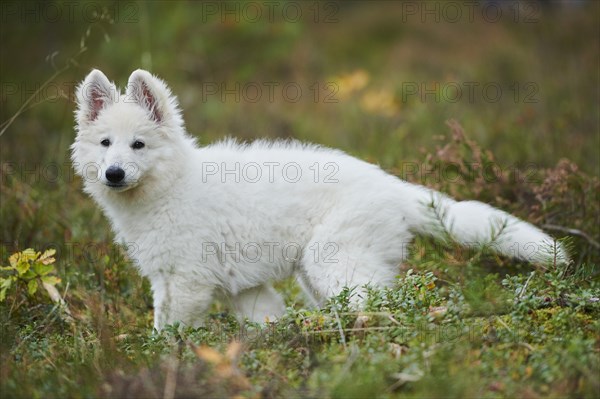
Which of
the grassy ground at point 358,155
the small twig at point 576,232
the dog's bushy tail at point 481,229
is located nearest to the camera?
the grassy ground at point 358,155

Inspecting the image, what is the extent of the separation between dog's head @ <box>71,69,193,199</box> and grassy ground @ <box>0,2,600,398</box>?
2.02ft

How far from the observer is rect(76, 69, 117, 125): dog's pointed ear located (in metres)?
4.61

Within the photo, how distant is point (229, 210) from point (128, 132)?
803 millimetres

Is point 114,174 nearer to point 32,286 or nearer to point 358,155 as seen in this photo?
point 32,286

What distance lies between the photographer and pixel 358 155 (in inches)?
282

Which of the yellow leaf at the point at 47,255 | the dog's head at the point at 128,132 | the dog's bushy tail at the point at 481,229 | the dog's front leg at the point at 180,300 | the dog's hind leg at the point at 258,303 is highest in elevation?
the dog's head at the point at 128,132

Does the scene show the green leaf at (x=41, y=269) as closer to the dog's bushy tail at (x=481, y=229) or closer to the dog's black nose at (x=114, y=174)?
the dog's black nose at (x=114, y=174)

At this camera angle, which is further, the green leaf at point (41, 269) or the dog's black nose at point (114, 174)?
the dog's black nose at point (114, 174)

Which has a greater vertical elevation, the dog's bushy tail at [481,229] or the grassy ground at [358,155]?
the dog's bushy tail at [481,229]

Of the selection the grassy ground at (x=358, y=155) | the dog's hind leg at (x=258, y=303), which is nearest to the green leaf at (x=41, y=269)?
the grassy ground at (x=358, y=155)

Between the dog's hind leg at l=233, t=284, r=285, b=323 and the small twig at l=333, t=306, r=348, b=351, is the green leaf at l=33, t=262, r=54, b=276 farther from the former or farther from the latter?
the small twig at l=333, t=306, r=348, b=351

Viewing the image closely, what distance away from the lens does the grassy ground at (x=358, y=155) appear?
321cm

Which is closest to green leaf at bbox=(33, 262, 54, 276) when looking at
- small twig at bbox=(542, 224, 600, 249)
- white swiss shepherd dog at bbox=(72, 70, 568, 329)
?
white swiss shepherd dog at bbox=(72, 70, 568, 329)

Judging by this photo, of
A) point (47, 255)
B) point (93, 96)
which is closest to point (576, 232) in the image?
point (93, 96)
